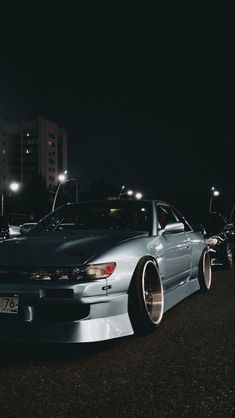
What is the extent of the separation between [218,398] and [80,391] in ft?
2.81

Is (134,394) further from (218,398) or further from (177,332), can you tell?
(177,332)

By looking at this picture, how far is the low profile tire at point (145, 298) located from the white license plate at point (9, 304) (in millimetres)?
990

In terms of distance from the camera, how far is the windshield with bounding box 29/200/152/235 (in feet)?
17.8

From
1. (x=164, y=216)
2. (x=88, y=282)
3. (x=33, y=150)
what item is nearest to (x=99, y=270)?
(x=88, y=282)

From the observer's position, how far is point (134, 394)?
2838 millimetres

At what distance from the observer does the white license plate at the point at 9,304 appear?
3541mm

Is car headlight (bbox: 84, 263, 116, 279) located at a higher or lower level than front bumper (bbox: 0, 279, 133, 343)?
higher

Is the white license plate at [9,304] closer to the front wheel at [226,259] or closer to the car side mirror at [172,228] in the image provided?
the car side mirror at [172,228]

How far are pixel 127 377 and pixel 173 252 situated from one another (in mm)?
2309

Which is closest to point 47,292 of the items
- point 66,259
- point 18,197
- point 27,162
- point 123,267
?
point 66,259

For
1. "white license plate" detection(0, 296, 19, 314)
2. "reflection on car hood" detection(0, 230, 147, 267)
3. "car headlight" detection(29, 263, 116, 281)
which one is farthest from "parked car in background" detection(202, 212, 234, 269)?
"white license plate" detection(0, 296, 19, 314)

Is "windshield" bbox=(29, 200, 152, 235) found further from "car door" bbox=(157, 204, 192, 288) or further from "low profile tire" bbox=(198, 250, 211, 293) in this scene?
"low profile tire" bbox=(198, 250, 211, 293)

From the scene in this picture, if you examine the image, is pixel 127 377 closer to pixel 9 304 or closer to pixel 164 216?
pixel 9 304

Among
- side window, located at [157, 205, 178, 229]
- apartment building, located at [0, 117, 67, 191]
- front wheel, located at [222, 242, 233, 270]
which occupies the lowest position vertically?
front wheel, located at [222, 242, 233, 270]
